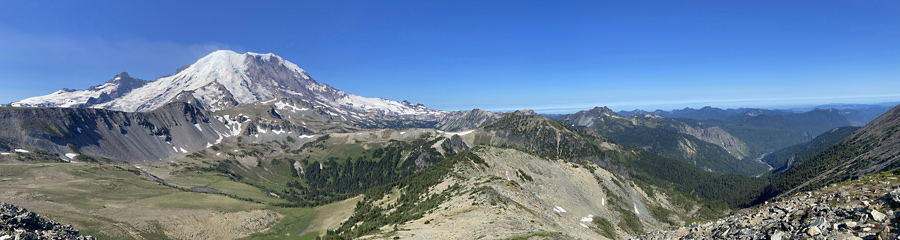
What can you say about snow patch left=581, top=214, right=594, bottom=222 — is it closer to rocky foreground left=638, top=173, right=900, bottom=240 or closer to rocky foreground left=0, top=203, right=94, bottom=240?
rocky foreground left=638, top=173, right=900, bottom=240

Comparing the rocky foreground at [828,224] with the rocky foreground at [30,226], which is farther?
the rocky foreground at [30,226]

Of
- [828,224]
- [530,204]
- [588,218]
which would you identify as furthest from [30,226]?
[588,218]

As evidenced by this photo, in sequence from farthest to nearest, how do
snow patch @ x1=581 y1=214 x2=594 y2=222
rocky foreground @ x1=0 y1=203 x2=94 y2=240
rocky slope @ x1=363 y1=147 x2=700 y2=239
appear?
snow patch @ x1=581 y1=214 x2=594 y2=222
rocky slope @ x1=363 y1=147 x2=700 y2=239
rocky foreground @ x1=0 y1=203 x2=94 y2=240

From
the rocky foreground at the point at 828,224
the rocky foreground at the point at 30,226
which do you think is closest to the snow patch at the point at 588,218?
the rocky foreground at the point at 828,224

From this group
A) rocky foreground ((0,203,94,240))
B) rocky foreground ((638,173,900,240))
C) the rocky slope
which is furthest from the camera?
the rocky slope

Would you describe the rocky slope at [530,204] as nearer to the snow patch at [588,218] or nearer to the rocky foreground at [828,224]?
the snow patch at [588,218]

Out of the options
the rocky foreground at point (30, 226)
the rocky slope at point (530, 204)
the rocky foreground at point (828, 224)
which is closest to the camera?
the rocky foreground at point (828, 224)

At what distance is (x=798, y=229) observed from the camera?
735 inches

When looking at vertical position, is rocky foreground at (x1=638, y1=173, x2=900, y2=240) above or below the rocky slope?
above

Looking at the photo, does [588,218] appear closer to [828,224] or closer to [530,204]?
Result: [530,204]

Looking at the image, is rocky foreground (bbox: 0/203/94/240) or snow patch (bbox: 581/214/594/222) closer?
rocky foreground (bbox: 0/203/94/240)

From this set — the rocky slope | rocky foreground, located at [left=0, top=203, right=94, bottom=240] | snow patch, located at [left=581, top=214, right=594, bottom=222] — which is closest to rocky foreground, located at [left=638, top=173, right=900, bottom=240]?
the rocky slope

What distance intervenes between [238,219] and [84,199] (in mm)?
50031

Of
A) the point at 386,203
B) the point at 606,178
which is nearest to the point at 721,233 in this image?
the point at 386,203
